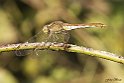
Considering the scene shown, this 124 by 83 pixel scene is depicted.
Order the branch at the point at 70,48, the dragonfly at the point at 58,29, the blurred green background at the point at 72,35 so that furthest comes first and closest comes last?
the blurred green background at the point at 72,35
the dragonfly at the point at 58,29
the branch at the point at 70,48

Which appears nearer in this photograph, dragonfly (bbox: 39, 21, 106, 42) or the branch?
the branch

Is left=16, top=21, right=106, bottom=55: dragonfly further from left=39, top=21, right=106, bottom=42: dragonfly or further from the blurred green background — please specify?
the blurred green background

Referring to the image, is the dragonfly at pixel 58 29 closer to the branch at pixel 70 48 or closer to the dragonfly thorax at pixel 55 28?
the dragonfly thorax at pixel 55 28

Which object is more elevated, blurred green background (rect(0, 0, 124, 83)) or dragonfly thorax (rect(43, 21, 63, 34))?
blurred green background (rect(0, 0, 124, 83))

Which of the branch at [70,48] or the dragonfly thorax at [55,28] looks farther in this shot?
the dragonfly thorax at [55,28]

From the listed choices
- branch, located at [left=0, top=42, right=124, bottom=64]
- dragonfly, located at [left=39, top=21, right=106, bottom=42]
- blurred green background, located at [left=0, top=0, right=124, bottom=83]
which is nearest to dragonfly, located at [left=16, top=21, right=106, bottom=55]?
dragonfly, located at [left=39, top=21, right=106, bottom=42]

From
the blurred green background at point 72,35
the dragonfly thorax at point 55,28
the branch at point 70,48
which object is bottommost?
the branch at point 70,48

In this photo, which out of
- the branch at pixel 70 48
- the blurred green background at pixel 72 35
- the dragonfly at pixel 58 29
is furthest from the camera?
the blurred green background at pixel 72 35

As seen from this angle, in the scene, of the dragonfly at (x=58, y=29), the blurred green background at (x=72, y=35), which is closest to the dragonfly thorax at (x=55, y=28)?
the dragonfly at (x=58, y=29)

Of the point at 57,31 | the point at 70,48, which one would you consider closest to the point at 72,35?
the point at 57,31
